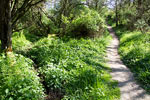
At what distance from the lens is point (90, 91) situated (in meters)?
3.97

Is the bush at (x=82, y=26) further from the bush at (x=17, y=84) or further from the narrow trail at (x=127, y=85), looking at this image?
the bush at (x=17, y=84)

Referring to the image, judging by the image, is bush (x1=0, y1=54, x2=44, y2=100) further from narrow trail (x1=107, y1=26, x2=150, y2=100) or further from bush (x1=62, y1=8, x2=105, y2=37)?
bush (x1=62, y1=8, x2=105, y2=37)

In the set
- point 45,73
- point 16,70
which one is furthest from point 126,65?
point 16,70

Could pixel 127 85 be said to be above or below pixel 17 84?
below

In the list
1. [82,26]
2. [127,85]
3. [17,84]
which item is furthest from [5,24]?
[82,26]

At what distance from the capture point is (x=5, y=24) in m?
5.14

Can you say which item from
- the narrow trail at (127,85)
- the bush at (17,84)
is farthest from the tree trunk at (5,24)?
the narrow trail at (127,85)

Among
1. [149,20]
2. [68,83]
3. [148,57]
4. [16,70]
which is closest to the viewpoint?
[16,70]

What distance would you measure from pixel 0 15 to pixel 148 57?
740 centimetres

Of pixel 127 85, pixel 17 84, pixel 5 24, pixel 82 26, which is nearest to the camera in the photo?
pixel 17 84

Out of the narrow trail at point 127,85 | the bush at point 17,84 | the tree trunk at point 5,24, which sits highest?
the tree trunk at point 5,24

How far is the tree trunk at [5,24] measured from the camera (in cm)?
491

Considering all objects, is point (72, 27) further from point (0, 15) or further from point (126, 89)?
point (126, 89)

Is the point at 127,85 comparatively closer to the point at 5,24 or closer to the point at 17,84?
the point at 17,84
